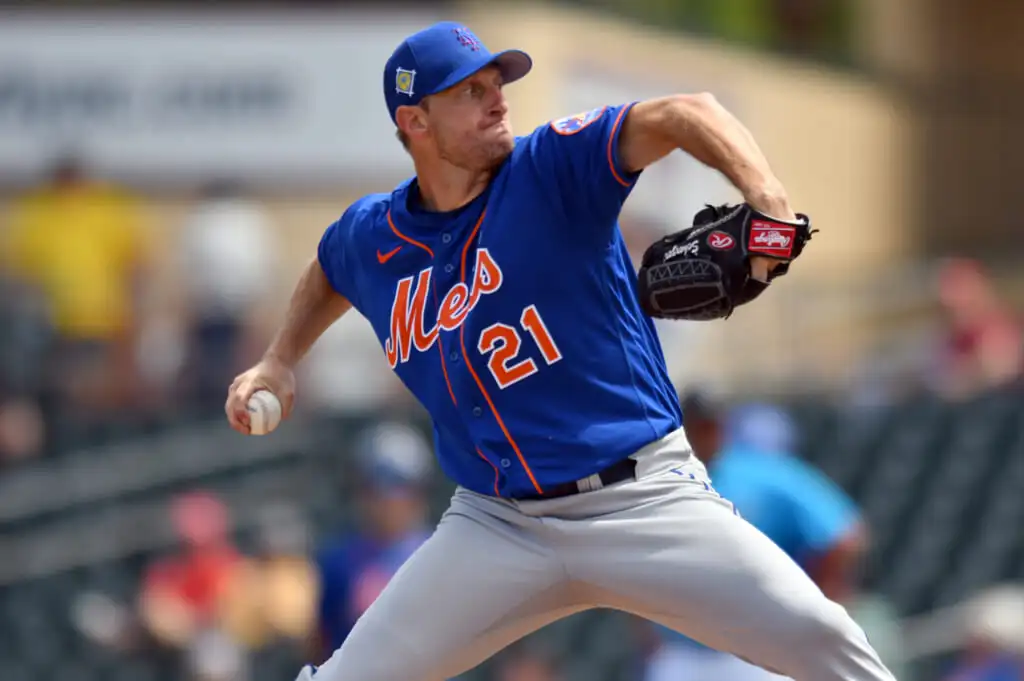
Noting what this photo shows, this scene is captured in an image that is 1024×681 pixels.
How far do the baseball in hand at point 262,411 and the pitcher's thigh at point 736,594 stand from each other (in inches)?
35.2

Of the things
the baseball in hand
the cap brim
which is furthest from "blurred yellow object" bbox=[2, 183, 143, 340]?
the cap brim

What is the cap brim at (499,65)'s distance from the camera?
4141 mm

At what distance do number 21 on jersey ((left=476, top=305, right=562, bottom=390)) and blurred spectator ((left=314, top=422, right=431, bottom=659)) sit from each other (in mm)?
2792

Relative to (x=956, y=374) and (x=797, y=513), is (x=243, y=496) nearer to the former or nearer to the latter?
(x=956, y=374)

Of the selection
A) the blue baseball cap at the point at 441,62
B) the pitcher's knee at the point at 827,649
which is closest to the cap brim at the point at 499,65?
the blue baseball cap at the point at 441,62

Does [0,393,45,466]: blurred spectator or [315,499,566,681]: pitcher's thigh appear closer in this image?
[315,499,566,681]: pitcher's thigh

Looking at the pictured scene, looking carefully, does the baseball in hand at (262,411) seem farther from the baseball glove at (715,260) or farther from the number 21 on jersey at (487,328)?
the baseball glove at (715,260)

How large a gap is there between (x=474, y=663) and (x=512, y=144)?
3.92 feet

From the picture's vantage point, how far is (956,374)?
11250mm

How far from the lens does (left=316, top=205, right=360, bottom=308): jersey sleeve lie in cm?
452

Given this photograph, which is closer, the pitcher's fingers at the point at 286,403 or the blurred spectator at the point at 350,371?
the pitcher's fingers at the point at 286,403

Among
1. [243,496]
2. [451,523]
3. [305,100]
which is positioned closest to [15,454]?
[243,496]

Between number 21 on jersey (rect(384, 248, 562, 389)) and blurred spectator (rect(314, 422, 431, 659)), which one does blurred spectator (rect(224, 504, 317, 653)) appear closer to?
blurred spectator (rect(314, 422, 431, 659))

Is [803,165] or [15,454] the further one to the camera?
[803,165]
